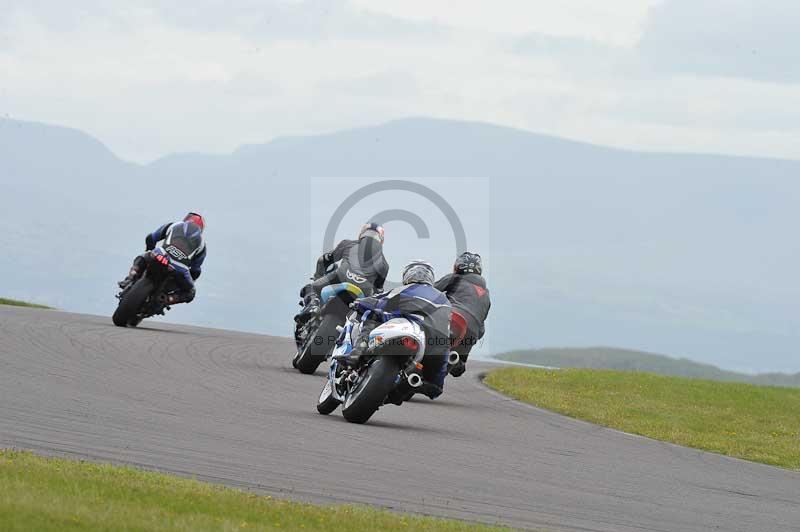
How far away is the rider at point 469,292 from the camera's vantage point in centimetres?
1985

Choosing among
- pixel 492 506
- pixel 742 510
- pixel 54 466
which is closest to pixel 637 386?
pixel 742 510

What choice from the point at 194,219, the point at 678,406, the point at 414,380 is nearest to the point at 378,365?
the point at 414,380

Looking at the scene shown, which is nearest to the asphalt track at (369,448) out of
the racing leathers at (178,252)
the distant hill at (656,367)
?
the racing leathers at (178,252)

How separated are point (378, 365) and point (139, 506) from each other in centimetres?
574

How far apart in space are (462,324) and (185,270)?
5300 mm

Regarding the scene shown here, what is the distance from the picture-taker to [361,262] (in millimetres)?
18922

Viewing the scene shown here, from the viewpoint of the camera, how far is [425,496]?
1009 centimetres

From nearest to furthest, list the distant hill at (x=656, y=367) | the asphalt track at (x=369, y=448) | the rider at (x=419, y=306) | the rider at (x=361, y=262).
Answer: the asphalt track at (x=369, y=448), the rider at (x=419, y=306), the rider at (x=361, y=262), the distant hill at (x=656, y=367)

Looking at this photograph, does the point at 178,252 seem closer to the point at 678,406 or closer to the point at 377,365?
the point at 678,406

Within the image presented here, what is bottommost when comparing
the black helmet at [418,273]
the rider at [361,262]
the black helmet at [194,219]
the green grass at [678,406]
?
the green grass at [678,406]

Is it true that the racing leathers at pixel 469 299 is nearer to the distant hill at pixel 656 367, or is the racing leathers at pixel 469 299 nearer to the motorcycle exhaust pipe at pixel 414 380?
the motorcycle exhaust pipe at pixel 414 380

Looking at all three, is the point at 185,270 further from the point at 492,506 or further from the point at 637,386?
the point at 492,506

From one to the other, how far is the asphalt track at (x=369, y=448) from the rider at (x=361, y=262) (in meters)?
1.38

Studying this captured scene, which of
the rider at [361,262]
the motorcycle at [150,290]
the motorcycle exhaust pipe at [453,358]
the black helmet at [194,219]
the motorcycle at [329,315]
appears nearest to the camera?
the motorcycle at [329,315]
